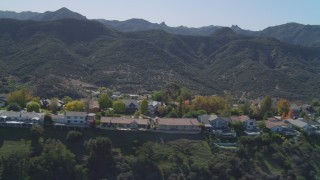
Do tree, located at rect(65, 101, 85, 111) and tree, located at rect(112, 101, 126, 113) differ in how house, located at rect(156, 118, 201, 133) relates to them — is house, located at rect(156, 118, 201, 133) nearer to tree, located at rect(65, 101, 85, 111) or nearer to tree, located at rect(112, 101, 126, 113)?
tree, located at rect(112, 101, 126, 113)

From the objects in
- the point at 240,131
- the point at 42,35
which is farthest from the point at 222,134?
the point at 42,35

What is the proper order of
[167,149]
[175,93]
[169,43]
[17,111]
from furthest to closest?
[169,43], [175,93], [17,111], [167,149]

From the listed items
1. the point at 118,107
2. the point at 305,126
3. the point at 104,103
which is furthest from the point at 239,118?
the point at 104,103

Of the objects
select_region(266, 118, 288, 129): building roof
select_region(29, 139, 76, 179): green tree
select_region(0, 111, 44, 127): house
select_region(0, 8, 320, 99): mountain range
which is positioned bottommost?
select_region(29, 139, 76, 179): green tree

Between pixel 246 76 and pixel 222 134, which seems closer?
pixel 222 134

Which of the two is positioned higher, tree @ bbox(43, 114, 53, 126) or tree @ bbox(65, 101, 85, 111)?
tree @ bbox(65, 101, 85, 111)

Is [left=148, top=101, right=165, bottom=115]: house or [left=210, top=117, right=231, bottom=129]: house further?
[left=148, top=101, right=165, bottom=115]: house

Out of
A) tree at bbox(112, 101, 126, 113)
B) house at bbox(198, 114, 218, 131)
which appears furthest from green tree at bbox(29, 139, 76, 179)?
house at bbox(198, 114, 218, 131)

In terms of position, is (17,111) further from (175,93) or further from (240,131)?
(240,131)
